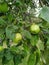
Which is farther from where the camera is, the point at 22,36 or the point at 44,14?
the point at 22,36

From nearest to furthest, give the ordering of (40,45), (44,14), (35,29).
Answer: (44,14) → (35,29) → (40,45)

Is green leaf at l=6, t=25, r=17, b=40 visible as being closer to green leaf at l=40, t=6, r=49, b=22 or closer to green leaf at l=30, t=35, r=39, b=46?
green leaf at l=30, t=35, r=39, b=46

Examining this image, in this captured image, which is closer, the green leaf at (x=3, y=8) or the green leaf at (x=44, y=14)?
the green leaf at (x=44, y=14)

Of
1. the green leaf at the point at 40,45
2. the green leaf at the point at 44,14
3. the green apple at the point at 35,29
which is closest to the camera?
the green leaf at the point at 44,14

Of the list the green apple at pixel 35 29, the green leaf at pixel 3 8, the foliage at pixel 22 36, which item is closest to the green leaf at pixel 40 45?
the foliage at pixel 22 36

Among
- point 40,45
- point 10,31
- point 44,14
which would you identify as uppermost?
point 44,14

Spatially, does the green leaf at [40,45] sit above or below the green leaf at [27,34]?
below

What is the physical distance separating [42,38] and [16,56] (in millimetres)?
206

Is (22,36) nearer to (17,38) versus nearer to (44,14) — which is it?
(17,38)

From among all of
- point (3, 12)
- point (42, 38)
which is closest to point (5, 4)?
point (3, 12)

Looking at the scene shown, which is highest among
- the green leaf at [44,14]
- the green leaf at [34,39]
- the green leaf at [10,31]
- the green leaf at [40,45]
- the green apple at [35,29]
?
the green leaf at [44,14]

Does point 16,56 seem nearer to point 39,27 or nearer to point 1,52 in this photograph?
point 1,52

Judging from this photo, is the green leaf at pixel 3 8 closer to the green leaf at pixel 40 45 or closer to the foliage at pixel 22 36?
the foliage at pixel 22 36

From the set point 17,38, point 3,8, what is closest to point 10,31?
point 17,38
